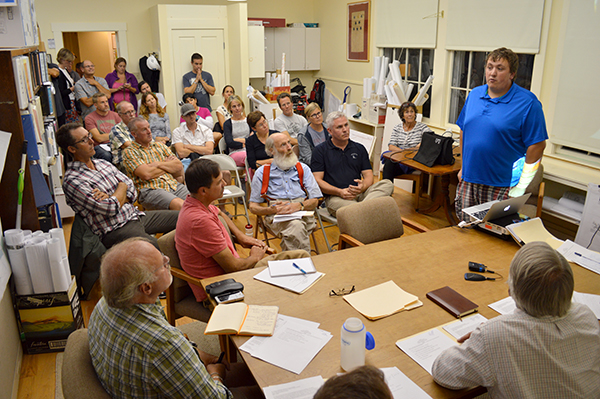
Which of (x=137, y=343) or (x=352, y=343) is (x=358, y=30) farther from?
(x=137, y=343)

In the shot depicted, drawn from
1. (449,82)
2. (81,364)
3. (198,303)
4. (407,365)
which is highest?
(449,82)

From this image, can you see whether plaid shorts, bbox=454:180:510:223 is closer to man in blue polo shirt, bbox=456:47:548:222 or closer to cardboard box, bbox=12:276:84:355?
man in blue polo shirt, bbox=456:47:548:222

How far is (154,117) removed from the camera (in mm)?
6164

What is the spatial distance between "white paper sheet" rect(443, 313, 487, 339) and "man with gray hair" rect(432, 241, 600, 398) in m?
0.38

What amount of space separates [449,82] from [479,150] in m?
3.11

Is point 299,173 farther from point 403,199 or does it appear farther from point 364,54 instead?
point 364,54

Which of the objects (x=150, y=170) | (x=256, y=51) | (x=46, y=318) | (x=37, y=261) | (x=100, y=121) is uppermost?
(x=256, y=51)

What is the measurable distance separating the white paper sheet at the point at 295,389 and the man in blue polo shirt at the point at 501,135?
74.0 inches

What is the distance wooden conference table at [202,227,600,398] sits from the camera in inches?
68.6

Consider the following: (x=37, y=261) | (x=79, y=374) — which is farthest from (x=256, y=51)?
(x=79, y=374)

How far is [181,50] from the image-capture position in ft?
26.0

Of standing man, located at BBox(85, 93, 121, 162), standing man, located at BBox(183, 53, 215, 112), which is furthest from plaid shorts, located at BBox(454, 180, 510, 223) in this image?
standing man, located at BBox(183, 53, 215, 112)

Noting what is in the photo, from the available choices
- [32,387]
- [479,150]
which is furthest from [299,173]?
[32,387]

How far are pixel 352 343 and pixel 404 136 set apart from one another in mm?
4450
